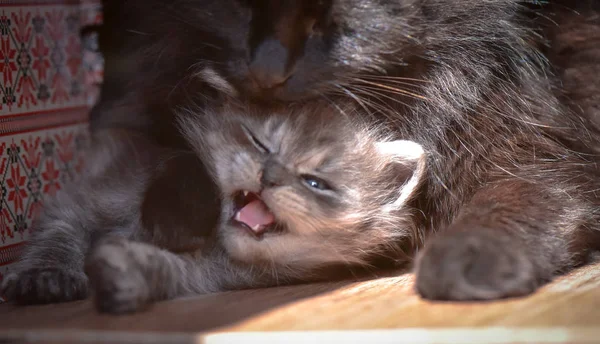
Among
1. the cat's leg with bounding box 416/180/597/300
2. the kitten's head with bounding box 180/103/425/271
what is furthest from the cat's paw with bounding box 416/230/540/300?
the kitten's head with bounding box 180/103/425/271

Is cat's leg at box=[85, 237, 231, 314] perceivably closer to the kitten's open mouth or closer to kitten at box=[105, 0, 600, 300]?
the kitten's open mouth

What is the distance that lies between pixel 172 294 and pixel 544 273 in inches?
32.1

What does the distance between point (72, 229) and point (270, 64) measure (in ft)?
2.52

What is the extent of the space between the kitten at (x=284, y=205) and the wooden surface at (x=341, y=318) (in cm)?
14

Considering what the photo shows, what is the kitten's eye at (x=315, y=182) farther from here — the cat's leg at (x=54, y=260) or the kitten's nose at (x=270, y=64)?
the cat's leg at (x=54, y=260)

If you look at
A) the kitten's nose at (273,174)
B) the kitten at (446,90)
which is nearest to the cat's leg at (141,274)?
the kitten's nose at (273,174)

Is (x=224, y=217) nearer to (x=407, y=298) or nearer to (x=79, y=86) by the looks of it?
(x=407, y=298)

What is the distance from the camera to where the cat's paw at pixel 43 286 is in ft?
6.29

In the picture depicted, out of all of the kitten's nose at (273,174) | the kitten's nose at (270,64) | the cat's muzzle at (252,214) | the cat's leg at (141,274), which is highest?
the kitten's nose at (270,64)

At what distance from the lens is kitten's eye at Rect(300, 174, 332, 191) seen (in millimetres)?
1952

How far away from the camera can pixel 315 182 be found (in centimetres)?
196

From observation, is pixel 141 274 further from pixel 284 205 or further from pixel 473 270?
pixel 473 270

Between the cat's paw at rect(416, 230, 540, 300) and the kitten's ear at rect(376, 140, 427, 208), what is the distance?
0.37 meters

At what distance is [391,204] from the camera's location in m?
2.10
